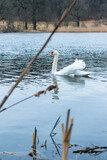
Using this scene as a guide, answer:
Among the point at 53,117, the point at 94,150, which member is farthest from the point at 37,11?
the point at 94,150

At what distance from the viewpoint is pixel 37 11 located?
6769 centimetres

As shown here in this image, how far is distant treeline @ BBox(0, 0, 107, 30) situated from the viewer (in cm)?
6106

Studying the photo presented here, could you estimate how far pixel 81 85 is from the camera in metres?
9.88

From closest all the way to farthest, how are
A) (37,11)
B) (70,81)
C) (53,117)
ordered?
(53,117) → (70,81) → (37,11)

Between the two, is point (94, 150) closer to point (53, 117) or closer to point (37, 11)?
point (53, 117)

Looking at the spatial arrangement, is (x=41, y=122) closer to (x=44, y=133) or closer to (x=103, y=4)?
(x=44, y=133)

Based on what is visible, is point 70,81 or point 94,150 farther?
point 70,81

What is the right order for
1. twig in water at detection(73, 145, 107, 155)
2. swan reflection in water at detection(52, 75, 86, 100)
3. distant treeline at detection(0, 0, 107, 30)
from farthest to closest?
1. distant treeline at detection(0, 0, 107, 30)
2. swan reflection in water at detection(52, 75, 86, 100)
3. twig in water at detection(73, 145, 107, 155)

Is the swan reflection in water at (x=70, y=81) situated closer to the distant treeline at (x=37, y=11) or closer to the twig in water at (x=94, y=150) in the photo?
the twig in water at (x=94, y=150)

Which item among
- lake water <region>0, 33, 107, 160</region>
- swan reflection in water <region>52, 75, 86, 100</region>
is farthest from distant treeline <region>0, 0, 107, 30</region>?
lake water <region>0, 33, 107, 160</region>

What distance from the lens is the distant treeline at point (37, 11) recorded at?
61.1 metres

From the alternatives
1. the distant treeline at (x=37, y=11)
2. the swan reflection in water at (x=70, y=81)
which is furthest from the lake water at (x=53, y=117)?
the distant treeline at (x=37, y=11)

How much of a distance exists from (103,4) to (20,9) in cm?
2152

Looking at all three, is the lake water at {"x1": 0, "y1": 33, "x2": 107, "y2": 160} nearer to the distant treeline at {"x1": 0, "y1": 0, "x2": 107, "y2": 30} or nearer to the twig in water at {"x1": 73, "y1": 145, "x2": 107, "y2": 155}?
the twig in water at {"x1": 73, "y1": 145, "x2": 107, "y2": 155}
